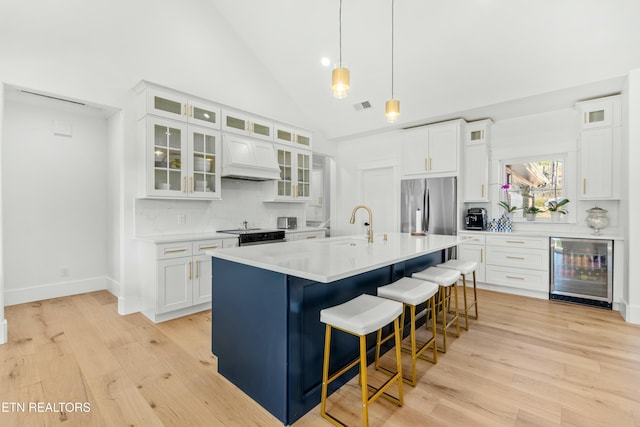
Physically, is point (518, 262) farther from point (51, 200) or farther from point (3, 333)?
point (51, 200)

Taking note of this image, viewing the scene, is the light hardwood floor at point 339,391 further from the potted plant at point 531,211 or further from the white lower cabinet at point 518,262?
the potted plant at point 531,211

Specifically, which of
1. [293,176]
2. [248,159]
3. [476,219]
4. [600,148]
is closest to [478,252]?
[476,219]

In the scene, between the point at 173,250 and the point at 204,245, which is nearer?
the point at 173,250

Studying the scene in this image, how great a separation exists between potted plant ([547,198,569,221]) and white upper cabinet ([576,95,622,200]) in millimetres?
306

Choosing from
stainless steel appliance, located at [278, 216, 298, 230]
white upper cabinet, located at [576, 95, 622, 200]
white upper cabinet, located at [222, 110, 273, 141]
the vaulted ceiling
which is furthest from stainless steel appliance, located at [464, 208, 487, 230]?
white upper cabinet, located at [222, 110, 273, 141]

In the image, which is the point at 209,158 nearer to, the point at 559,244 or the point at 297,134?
the point at 297,134

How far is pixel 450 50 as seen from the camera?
3.74 meters

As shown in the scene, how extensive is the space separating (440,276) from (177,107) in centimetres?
343

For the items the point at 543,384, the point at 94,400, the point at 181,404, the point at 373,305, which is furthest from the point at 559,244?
the point at 94,400

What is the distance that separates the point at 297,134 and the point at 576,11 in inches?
144

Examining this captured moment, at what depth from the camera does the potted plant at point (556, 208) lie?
425 centimetres

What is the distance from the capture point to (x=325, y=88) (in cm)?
493

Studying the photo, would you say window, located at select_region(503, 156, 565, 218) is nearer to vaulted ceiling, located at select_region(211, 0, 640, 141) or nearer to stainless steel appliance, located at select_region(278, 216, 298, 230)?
vaulted ceiling, located at select_region(211, 0, 640, 141)

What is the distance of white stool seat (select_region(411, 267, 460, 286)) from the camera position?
102 inches
